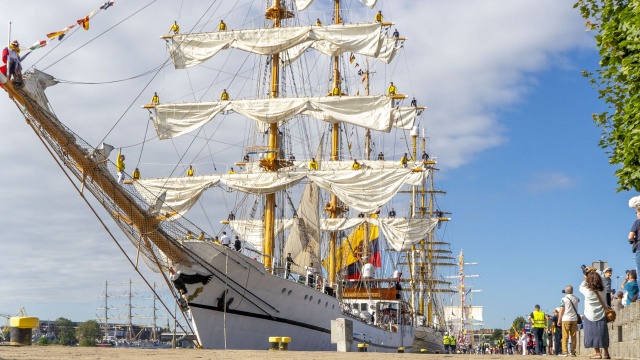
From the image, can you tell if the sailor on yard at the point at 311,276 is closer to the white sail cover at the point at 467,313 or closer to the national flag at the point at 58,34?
the national flag at the point at 58,34

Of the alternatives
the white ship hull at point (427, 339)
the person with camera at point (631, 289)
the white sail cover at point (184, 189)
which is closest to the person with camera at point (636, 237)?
the person with camera at point (631, 289)

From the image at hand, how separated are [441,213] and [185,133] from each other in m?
47.2

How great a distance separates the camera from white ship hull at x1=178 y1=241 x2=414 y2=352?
3278cm

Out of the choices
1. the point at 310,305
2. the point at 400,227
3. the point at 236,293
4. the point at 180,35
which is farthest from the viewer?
the point at 400,227

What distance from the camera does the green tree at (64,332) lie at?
108831mm

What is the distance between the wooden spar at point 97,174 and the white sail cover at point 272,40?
17602 millimetres

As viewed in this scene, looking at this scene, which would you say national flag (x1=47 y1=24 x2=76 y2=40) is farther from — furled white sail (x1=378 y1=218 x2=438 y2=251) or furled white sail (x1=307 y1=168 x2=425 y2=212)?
furled white sail (x1=378 y1=218 x2=438 y2=251)

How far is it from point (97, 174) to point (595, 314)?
17001 mm

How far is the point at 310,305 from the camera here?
126 feet

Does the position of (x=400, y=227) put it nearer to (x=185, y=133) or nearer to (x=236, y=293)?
(x=185, y=133)

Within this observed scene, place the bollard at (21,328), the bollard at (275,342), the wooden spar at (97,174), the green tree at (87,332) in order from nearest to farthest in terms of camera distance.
→ the bollard at (21,328) → the bollard at (275,342) → the wooden spar at (97,174) → the green tree at (87,332)

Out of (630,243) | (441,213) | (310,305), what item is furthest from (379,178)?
(441,213)

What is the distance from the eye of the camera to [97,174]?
2697 centimetres

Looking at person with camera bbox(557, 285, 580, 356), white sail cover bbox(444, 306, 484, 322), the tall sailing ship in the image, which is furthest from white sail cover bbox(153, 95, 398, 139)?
white sail cover bbox(444, 306, 484, 322)
